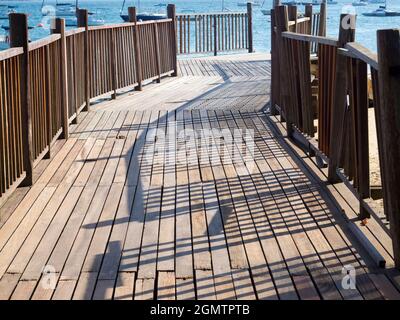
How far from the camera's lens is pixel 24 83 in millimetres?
6113

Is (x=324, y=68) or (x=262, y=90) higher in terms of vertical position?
(x=324, y=68)

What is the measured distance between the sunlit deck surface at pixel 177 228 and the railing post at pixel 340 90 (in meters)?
0.34

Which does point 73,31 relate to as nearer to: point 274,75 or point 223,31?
point 274,75

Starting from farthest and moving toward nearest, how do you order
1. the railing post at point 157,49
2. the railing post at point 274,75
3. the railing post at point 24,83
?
the railing post at point 157,49 → the railing post at point 274,75 → the railing post at point 24,83

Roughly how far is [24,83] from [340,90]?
8.02 ft

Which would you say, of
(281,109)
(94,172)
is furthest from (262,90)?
(94,172)

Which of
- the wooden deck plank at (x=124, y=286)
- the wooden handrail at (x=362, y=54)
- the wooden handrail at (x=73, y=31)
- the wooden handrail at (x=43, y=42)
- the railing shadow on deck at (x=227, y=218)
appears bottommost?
the railing shadow on deck at (x=227, y=218)

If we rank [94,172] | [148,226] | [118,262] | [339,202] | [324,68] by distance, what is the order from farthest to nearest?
[94,172] → [324,68] → [339,202] → [148,226] → [118,262]

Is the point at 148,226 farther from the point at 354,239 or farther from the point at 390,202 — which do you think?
the point at 390,202

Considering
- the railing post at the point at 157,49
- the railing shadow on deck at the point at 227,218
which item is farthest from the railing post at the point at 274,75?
the railing post at the point at 157,49

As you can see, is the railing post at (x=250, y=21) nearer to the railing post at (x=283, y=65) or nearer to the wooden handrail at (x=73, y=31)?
the wooden handrail at (x=73, y=31)

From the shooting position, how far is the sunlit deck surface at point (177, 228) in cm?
403
